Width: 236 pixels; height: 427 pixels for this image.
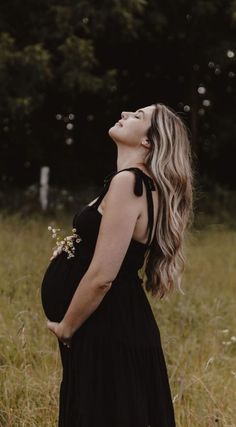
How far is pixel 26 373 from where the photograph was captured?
4121 mm

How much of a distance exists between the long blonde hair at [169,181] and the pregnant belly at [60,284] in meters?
0.32

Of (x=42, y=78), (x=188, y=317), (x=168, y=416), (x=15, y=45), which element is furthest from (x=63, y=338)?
(x=15, y=45)

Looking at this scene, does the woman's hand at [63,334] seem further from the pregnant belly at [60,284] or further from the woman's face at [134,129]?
the woman's face at [134,129]

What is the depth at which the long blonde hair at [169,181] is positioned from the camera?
8.87 ft

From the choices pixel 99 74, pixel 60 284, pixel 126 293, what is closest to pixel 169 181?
pixel 126 293

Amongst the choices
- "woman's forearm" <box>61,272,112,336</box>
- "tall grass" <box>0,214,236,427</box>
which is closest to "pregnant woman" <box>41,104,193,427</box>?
"woman's forearm" <box>61,272,112,336</box>

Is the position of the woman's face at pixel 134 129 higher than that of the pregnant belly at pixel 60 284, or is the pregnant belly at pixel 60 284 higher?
the woman's face at pixel 134 129

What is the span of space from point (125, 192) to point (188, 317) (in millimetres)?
3662

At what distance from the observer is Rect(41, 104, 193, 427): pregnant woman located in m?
2.65

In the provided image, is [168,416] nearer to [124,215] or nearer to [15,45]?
[124,215]

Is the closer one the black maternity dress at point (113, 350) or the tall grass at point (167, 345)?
the black maternity dress at point (113, 350)

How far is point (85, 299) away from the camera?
263cm

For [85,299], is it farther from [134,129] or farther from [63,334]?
[134,129]

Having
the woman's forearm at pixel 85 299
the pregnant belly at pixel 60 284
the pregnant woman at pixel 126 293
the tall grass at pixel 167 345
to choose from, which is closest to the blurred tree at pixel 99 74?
the tall grass at pixel 167 345
